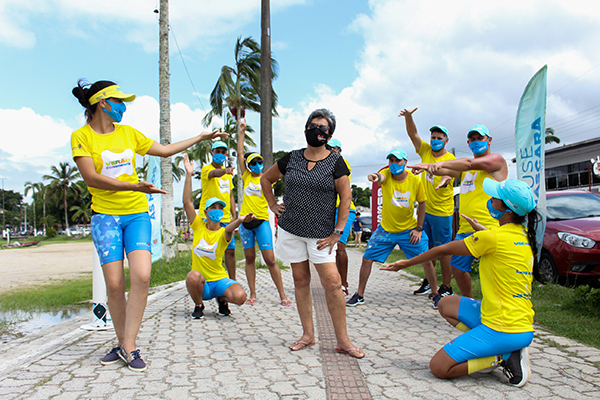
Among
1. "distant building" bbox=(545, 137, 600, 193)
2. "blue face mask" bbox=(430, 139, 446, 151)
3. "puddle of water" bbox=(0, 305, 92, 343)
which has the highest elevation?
"distant building" bbox=(545, 137, 600, 193)

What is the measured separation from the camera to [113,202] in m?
3.47

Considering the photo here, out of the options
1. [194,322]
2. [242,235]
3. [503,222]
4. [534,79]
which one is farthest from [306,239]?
[534,79]

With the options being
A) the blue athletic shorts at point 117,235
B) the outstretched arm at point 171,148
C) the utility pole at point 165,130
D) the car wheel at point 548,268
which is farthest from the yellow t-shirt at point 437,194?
the utility pole at point 165,130

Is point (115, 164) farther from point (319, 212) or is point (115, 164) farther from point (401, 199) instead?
point (401, 199)

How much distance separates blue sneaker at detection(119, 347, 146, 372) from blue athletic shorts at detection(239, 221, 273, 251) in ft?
8.99

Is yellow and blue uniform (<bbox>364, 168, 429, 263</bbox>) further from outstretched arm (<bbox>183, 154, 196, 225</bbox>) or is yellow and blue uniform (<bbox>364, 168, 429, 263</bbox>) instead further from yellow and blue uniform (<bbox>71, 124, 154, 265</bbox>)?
yellow and blue uniform (<bbox>71, 124, 154, 265</bbox>)

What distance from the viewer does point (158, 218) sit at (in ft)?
25.5

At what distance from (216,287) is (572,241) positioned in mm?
5270

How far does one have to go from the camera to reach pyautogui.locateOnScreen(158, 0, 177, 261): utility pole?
1155 cm

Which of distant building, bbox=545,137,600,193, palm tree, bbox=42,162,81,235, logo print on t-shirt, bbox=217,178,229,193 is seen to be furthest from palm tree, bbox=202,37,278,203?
palm tree, bbox=42,162,81,235

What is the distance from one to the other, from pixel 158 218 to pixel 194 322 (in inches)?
134

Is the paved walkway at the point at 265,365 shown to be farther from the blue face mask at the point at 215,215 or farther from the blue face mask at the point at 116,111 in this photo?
the blue face mask at the point at 116,111

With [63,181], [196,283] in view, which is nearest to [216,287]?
[196,283]

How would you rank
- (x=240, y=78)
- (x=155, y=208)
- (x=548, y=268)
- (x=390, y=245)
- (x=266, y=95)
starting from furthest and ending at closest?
(x=240, y=78) → (x=266, y=95) → (x=155, y=208) → (x=548, y=268) → (x=390, y=245)
